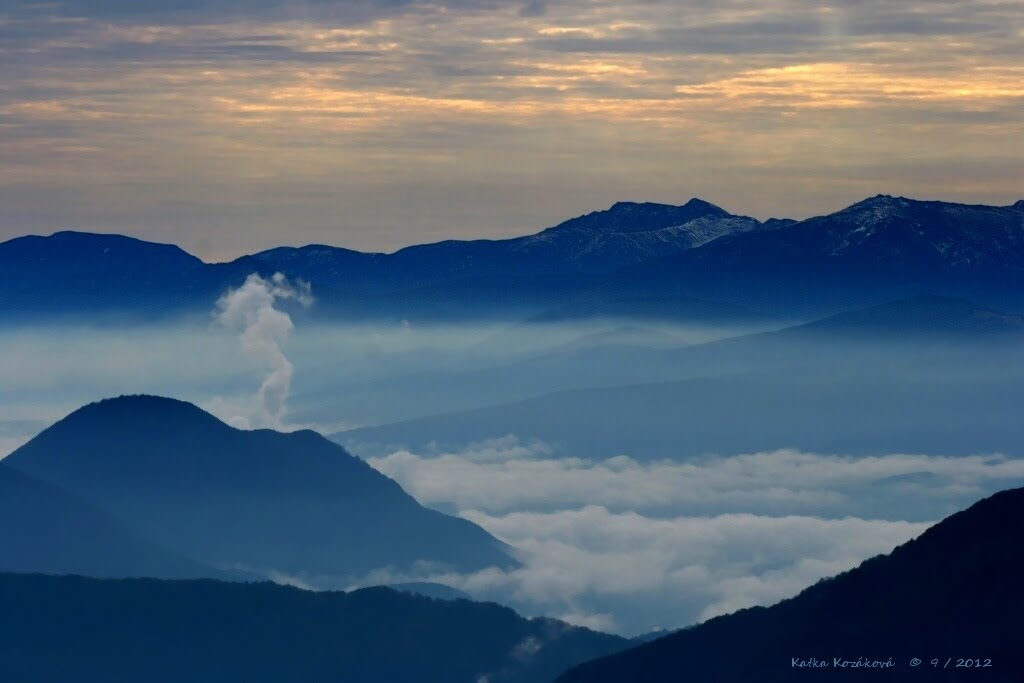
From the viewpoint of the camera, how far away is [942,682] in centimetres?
19988

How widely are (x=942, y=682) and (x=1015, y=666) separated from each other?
367 inches

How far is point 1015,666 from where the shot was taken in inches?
7643
